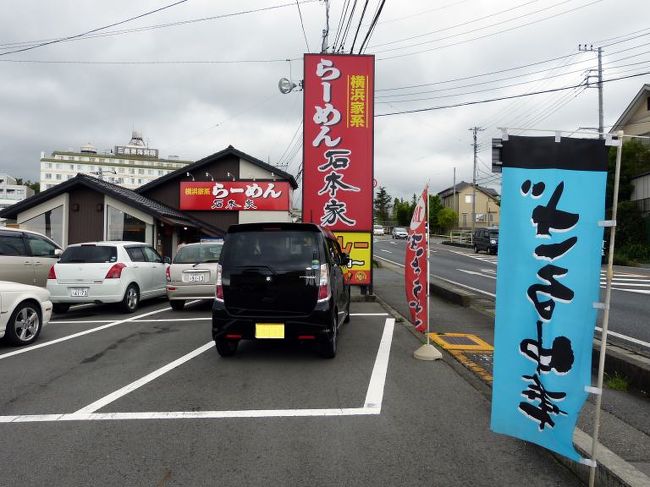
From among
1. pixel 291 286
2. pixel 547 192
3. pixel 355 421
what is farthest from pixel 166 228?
pixel 547 192

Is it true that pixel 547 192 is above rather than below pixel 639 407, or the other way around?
above

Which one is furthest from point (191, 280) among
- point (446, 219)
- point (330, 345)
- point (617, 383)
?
point (446, 219)

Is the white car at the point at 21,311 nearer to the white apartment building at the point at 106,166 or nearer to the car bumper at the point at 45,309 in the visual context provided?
the car bumper at the point at 45,309

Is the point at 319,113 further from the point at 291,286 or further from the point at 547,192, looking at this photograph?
the point at 547,192

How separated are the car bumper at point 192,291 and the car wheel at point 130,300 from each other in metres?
0.89

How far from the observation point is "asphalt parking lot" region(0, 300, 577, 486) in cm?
314

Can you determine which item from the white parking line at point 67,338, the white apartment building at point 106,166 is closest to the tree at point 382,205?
the white apartment building at point 106,166

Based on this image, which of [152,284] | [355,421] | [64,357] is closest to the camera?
[355,421]

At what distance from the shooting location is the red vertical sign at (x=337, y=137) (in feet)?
39.3

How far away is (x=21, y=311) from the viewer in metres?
6.96

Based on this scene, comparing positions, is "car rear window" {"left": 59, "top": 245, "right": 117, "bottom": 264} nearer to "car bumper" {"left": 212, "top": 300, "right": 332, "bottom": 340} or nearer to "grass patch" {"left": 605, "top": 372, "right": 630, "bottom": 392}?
"car bumper" {"left": 212, "top": 300, "right": 332, "bottom": 340}

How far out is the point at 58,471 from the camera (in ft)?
10.3

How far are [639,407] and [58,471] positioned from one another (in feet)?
15.9

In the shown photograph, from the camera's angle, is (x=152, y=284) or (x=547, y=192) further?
(x=152, y=284)
